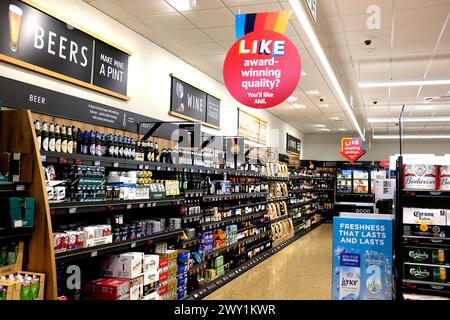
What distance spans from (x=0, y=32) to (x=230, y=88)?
2.25m

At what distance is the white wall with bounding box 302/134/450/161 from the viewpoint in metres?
17.9

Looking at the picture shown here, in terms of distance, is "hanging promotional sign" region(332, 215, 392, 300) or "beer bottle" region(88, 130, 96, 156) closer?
"hanging promotional sign" region(332, 215, 392, 300)

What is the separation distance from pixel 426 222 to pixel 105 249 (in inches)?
116

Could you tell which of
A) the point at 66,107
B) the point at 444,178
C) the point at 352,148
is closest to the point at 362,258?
the point at 444,178

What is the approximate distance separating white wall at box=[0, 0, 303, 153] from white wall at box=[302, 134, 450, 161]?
11.4 metres

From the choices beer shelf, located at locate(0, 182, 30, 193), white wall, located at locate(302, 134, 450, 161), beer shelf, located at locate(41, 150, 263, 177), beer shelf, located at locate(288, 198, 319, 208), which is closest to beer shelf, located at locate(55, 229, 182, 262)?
beer shelf, located at locate(0, 182, 30, 193)

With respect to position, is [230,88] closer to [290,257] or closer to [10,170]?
[10,170]

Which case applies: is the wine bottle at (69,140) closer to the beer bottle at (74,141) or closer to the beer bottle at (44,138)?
the beer bottle at (74,141)

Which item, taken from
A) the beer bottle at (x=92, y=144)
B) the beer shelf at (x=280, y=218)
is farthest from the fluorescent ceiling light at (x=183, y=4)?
the beer shelf at (x=280, y=218)

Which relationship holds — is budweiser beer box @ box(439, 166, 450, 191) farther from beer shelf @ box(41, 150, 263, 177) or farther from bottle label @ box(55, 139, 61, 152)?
bottle label @ box(55, 139, 61, 152)

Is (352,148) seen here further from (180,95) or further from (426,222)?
(426,222)

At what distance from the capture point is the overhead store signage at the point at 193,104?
22.6 feet

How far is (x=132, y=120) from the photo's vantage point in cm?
578
